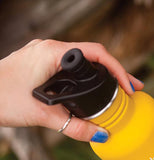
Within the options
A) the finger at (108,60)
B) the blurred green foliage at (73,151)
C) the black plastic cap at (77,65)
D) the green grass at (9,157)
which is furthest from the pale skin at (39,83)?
the green grass at (9,157)

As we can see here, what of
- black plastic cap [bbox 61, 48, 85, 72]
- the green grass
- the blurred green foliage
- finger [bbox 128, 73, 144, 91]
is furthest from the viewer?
the green grass

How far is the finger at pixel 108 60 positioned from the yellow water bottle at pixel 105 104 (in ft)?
0.14

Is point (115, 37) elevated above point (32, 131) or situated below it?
above

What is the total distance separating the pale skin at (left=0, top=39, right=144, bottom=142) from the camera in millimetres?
760

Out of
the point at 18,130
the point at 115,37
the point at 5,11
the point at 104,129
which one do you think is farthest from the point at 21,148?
the point at 104,129

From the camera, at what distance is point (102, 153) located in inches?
30.4

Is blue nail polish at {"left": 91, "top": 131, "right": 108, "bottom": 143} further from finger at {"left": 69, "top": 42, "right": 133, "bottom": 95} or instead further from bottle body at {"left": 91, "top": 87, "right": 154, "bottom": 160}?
finger at {"left": 69, "top": 42, "right": 133, "bottom": 95}

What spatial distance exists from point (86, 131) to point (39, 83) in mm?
178

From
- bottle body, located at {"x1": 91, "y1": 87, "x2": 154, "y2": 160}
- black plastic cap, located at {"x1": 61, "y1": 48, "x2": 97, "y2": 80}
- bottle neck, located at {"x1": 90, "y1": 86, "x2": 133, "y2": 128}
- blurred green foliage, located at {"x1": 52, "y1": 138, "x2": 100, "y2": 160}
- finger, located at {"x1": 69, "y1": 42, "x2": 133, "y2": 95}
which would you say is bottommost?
blurred green foliage, located at {"x1": 52, "y1": 138, "x2": 100, "y2": 160}

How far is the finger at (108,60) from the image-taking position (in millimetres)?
794

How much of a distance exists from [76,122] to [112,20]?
4.81 ft

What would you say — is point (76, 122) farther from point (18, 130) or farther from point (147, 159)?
point (18, 130)

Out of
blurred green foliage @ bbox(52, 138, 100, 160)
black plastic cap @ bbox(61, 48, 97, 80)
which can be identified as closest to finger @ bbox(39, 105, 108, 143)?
black plastic cap @ bbox(61, 48, 97, 80)

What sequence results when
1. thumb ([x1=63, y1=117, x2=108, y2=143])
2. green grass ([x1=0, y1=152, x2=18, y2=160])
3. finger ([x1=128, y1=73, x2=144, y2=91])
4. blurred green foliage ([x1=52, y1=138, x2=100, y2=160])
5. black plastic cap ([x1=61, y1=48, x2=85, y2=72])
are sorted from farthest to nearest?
green grass ([x1=0, y1=152, x2=18, y2=160]) < blurred green foliage ([x1=52, y1=138, x2=100, y2=160]) < finger ([x1=128, y1=73, x2=144, y2=91]) < thumb ([x1=63, y1=117, x2=108, y2=143]) < black plastic cap ([x1=61, y1=48, x2=85, y2=72])
